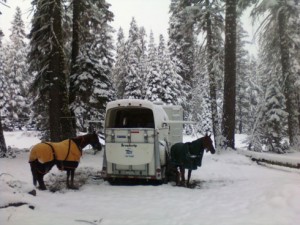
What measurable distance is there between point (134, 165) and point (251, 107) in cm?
5984

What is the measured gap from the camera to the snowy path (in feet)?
24.9

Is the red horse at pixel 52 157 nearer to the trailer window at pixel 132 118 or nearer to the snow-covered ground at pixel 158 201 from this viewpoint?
the snow-covered ground at pixel 158 201

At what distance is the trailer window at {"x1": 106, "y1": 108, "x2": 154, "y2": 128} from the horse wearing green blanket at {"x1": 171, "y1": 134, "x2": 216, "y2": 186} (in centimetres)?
165

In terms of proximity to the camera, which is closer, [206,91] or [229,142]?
[229,142]

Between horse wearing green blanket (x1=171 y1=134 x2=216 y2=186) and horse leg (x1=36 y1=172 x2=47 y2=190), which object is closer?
horse leg (x1=36 y1=172 x2=47 y2=190)

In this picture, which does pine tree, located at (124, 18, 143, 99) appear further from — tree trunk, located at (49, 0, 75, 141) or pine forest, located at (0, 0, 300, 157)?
tree trunk, located at (49, 0, 75, 141)

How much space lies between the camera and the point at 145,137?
12062 millimetres

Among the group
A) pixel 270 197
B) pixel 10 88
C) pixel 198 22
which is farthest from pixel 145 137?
pixel 10 88

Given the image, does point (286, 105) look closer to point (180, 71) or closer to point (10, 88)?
point (180, 71)

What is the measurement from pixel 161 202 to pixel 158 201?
0.15 m

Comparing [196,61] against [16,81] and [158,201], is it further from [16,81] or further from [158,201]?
[16,81]

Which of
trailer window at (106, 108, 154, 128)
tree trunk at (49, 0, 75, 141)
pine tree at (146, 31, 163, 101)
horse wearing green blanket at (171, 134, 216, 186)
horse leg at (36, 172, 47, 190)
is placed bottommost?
horse leg at (36, 172, 47, 190)

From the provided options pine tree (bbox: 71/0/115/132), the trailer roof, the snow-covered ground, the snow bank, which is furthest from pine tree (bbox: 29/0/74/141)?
the snow bank

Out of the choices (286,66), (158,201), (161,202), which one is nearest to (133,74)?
(286,66)
